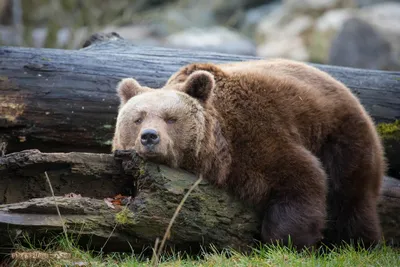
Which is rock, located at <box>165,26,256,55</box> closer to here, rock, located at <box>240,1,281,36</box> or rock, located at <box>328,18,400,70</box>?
rock, located at <box>240,1,281,36</box>

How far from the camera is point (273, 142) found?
657cm

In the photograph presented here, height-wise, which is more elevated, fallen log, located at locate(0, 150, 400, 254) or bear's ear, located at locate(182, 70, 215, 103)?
bear's ear, located at locate(182, 70, 215, 103)

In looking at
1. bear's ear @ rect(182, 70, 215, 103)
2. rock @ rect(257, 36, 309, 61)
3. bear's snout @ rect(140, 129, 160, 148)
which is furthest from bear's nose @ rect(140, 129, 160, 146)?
rock @ rect(257, 36, 309, 61)

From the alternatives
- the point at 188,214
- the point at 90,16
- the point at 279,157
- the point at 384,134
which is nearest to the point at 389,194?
the point at 384,134

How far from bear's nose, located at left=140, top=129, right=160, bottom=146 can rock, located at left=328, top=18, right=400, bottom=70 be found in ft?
47.8

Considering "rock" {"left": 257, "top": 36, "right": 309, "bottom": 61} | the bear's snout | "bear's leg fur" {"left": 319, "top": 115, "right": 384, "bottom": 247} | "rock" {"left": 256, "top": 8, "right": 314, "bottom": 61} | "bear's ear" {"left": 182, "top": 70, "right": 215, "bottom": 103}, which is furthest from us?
"rock" {"left": 256, "top": 8, "right": 314, "bottom": 61}

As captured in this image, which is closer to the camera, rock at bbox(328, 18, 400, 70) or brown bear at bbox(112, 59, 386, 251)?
brown bear at bbox(112, 59, 386, 251)

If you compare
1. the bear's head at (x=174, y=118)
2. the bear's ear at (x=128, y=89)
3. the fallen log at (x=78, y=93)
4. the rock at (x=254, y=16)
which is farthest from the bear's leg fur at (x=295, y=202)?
the rock at (x=254, y=16)

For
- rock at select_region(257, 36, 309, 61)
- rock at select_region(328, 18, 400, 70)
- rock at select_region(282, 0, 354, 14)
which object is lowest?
rock at select_region(257, 36, 309, 61)

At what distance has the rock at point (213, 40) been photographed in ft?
79.6

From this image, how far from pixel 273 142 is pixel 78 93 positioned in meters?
2.43

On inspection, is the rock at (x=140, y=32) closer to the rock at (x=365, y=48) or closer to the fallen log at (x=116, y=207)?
the rock at (x=365, y=48)

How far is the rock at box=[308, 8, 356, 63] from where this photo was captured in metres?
24.2

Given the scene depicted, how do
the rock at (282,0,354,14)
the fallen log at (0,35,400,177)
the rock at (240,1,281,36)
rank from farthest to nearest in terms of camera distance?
the rock at (240,1,281,36) < the rock at (282,0,354,14) < the fallen log at (0,35,400,177)
